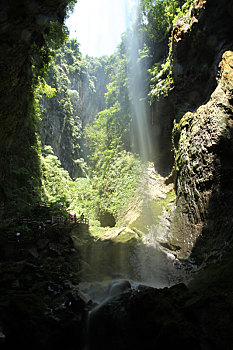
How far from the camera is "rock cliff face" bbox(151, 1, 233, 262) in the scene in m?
8.54

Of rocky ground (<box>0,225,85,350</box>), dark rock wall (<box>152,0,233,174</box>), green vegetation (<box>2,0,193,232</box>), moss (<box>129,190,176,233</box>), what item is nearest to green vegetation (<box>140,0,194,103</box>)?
green vegetation (<box>2,0,193,232</box>)

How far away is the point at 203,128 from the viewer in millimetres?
10344

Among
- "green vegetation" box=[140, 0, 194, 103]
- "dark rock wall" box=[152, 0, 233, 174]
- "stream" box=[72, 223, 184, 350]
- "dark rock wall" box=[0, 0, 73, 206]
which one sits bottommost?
"stream" box=[72, 223, 184, 350]

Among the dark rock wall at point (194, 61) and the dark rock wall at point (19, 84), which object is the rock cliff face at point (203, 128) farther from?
the dark rock wall at point (19, 84)

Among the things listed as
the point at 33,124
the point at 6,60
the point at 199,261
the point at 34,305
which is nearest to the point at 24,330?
the point at 34,305

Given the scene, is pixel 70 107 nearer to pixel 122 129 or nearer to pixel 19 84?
pixel 122 129

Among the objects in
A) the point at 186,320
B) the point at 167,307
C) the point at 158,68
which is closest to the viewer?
the point at 186,320

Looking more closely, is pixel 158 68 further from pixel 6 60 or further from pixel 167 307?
pixel 167 307

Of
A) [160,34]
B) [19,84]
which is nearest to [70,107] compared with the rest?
[160,34]

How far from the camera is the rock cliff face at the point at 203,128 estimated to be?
854 centimetres

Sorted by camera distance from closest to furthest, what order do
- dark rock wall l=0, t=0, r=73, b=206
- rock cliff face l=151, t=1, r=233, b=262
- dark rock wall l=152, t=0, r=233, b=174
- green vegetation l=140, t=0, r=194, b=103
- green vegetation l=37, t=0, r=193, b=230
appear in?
dark rock wall l=0, t=0, r=73, b=206
rock cliff face l=151, t=1, r=233, b=262
dark rock wall l=152, t=0, r=233, b=174
green vegetation l=140, t=0, r=194, b=103
green vegetation l=37, t=0, r=193, b=230

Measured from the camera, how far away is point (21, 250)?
25.8 ft

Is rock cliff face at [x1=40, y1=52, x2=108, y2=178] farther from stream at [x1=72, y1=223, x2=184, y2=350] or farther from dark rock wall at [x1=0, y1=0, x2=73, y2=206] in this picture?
stream at [x1=72, y1=223, x2=184, y2=350]

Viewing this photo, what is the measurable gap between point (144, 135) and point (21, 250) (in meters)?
Answer: 13.0
